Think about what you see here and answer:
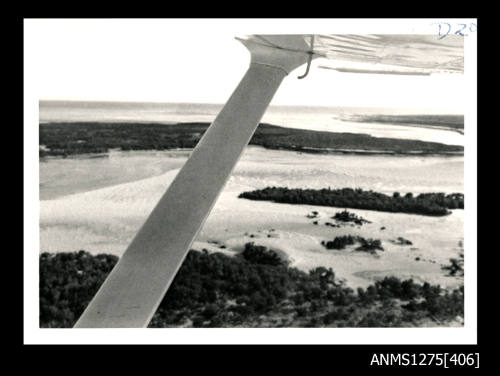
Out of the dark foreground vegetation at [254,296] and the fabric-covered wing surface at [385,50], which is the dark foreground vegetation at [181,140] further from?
the dark foreground vegetation at [254,296]

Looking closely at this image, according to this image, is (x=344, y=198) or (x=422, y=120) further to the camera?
(x=344, y=198)

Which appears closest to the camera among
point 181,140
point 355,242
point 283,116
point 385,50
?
point 385,50

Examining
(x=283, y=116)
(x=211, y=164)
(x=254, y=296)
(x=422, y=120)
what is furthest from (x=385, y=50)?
(x=254, y=296)

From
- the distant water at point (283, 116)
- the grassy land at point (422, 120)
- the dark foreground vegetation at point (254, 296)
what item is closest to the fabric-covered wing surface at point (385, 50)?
the grassy land at point (422, 120)

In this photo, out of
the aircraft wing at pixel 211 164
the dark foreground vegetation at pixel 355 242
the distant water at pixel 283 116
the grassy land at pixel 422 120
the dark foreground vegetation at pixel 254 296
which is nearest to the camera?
the aircraft wing at pixel 211 164

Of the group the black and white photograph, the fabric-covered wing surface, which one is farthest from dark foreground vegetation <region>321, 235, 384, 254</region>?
the fabric-covered wing surface

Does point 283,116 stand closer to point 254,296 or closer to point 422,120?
point 422,120

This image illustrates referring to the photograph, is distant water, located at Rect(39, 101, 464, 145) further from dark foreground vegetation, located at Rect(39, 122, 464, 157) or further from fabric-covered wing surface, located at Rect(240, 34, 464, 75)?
fabric-covered wing surface, located at Rect(240, 34, 464, 75)
